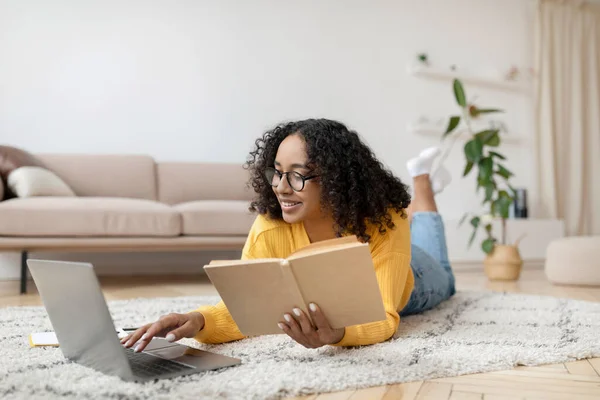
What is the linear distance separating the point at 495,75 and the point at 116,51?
2975 millimetres

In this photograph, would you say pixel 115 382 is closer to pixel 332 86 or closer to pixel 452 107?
pixel 332 86

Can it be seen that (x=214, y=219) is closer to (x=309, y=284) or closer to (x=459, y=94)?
(x=459, y=94)

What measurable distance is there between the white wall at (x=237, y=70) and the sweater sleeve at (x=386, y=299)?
108 inches

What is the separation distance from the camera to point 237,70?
399cm

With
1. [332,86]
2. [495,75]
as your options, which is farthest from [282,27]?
[495,75]

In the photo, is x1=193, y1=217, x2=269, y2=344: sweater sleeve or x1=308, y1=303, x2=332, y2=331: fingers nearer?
x1=308, y1=303, x2=332, y2=331: fingers

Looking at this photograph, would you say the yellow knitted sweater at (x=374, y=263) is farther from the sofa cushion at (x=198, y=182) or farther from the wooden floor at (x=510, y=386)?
the sofa cushion at (x=198, y=182)

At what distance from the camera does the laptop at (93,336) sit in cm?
91

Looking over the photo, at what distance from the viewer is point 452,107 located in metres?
4.60

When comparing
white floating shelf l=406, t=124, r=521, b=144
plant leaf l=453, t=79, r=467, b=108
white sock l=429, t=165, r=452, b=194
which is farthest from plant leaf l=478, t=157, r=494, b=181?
white sock l=429, t=165, r=452, b=194

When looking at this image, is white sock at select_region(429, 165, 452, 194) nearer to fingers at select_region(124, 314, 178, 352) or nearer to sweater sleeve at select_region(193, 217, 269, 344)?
sweater sleeve at select_region(193, 217, 269, 344)

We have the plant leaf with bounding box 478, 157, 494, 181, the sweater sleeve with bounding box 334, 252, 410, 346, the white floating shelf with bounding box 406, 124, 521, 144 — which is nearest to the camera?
the sweater sleeve with bounding box 334, 252, 410, 346

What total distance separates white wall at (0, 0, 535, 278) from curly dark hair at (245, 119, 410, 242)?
253cm

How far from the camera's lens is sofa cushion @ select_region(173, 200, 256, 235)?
2891 millimetres
